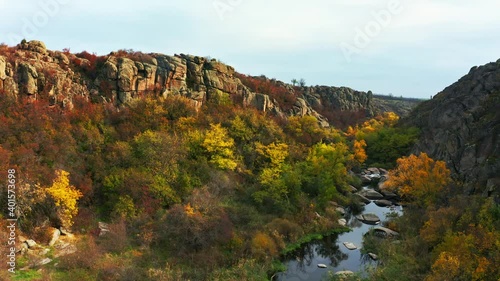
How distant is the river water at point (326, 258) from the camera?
94.5ft

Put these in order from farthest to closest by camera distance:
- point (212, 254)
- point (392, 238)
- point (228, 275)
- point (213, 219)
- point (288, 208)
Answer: point (288, 208) → point (392, 238) → point (213, 219) → point (212, 254) → point (228, 275)

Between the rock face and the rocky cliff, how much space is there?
26.9m

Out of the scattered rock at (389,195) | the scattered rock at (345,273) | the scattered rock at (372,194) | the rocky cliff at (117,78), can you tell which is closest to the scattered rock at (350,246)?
the scattered rock at (345,273)

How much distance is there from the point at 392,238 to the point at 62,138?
35527 millimetres

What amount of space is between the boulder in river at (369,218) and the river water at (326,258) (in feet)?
8.11

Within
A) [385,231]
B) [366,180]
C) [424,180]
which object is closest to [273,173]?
[385,231]

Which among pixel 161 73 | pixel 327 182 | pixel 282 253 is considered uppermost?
pixel 161 73

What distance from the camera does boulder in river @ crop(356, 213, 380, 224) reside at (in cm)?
4050

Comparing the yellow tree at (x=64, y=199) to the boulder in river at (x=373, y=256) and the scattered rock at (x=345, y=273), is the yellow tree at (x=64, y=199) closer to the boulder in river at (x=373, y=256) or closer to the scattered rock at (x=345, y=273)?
the scattered rock at (x=345, y=273)

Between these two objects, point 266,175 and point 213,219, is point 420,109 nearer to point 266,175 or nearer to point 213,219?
point 266,175

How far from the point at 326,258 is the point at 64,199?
23.9 metres

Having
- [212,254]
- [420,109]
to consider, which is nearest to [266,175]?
[212,254]

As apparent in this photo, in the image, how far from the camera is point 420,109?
8694 cm

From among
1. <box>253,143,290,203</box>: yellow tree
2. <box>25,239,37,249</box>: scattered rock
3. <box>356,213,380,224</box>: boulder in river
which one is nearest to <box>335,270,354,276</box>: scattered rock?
<box>253,143,290,203</box>: yellow tree
